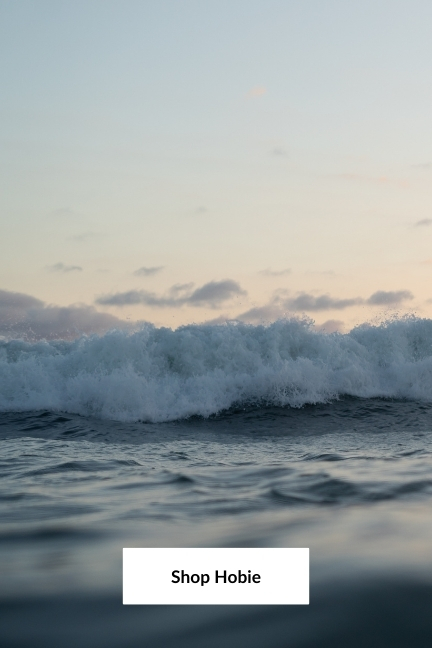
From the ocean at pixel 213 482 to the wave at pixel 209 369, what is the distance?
0.04 metres

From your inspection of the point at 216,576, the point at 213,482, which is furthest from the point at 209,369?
the point at 216,576

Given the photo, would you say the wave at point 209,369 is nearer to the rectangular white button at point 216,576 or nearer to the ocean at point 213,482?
the ocean at point 213,482

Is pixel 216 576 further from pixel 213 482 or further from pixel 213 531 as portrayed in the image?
pixel 213 482

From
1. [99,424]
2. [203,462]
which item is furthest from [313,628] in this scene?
[99,424]

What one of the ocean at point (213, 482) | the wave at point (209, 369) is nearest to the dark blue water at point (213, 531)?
the ocean at point (213, 482)

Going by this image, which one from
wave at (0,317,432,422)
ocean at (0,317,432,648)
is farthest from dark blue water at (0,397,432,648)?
wave at (0,317,432,422)

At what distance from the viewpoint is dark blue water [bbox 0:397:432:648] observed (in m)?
2.13

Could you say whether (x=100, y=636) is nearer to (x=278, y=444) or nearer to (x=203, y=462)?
(x=203, y=462)

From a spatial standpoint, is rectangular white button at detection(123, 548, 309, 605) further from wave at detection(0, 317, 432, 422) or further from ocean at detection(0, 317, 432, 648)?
wave at detection(0, 317, 432, 422)

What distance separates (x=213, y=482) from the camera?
511 cm

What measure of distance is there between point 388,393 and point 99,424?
22.1 ft

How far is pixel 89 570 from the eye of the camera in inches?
109

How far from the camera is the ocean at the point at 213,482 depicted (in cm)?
221

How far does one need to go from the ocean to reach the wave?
0.15 ft
